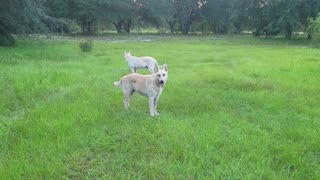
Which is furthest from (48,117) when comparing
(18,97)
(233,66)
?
(233,66)

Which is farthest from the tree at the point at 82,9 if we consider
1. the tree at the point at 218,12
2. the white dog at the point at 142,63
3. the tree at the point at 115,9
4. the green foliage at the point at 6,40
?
the white dog at the point at 142,63

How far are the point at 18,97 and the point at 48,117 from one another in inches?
99.1

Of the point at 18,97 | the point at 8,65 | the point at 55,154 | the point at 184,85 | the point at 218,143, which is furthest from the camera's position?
the point at 8,65

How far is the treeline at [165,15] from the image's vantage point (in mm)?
24078

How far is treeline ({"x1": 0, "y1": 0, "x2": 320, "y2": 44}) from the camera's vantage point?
24078 mm

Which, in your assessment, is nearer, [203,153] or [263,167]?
[263,167]

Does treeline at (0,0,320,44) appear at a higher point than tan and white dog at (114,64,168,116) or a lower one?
higher

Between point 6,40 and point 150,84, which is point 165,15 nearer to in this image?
point 6,40

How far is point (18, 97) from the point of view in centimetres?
978

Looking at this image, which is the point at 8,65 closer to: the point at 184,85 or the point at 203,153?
the point at 184,85

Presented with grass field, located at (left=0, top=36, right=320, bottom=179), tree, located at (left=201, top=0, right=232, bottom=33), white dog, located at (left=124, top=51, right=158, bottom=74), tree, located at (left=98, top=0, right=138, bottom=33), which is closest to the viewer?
grass field, located at (left=0, top=36, right=320, bottom=179)

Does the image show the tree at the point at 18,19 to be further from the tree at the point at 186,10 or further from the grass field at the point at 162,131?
the tree at the point at 186,10

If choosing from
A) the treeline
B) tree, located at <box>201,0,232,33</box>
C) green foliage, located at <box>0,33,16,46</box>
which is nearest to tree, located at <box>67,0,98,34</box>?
the treeline

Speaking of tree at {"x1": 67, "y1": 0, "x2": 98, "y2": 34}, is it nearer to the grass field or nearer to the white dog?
the white dog
